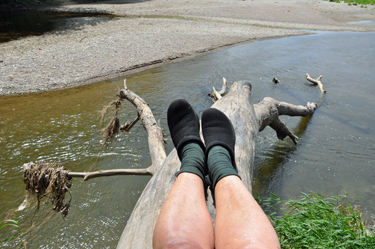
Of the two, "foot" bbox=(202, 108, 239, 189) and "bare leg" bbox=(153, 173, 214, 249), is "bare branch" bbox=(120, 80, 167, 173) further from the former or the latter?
"bare leg" bbox=(153, 173, 214, 249)

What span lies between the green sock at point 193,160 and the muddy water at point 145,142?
1.30 m

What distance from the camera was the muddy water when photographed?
260 cm

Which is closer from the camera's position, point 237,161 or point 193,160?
point 193,160

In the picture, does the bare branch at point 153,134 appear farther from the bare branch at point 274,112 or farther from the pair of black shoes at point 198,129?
the bare branch at point 274,112

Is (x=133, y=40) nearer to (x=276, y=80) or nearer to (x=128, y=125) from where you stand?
(x=276, y=80)

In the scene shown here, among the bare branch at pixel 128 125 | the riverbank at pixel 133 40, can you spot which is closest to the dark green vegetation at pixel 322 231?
the bare branch at pixel 128 125

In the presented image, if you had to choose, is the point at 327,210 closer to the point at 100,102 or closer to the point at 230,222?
the point at 230,222

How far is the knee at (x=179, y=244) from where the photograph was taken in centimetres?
104

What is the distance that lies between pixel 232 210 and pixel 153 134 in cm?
178

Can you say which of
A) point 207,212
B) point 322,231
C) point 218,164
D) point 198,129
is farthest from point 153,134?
point 322,231

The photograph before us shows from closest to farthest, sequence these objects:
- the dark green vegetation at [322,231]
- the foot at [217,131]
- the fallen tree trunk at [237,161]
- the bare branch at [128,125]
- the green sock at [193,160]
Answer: the fallen tree trunk at [237,161], the green sock at [193,160], the dark green vegetation at [322,231], the foot at [217,131], the bare branch at [128,125]

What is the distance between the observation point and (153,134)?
2871 mm

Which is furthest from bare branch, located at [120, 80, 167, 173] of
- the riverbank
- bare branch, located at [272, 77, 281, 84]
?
bare branch, located at [272, 77, 281, 84]

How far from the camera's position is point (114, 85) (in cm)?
575
